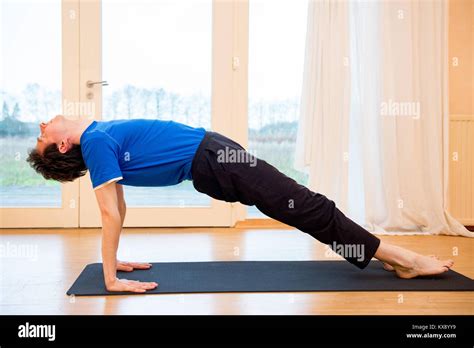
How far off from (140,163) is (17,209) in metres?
2.03

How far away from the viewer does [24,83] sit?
405 cm

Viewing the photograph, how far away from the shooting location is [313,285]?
97.3 inches

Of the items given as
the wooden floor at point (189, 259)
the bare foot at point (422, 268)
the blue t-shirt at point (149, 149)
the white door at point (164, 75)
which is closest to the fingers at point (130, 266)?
the wooden floor at point (189, 259)

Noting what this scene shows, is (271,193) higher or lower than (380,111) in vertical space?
lower

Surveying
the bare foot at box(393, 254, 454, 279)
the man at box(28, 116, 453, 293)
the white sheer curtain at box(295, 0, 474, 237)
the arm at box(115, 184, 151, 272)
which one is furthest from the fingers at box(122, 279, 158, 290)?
the white sheer curtain at box(295, 0, 474, 237)

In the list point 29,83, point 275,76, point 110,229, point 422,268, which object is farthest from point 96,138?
point 275,76

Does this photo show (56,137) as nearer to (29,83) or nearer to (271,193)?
(271,193)

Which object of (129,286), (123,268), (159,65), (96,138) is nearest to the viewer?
(96,138)

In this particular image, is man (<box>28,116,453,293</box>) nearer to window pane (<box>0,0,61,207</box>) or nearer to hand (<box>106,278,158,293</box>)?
hand (<box>106,278,158,293</box>)

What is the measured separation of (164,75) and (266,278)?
2.03m

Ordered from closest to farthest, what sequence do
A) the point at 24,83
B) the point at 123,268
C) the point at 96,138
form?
1. the point at 96,138
2. the point at 123,268
3. the point at 24,83

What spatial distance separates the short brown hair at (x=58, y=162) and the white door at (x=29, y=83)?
1751 millimetres

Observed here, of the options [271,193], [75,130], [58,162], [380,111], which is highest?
[380,111]

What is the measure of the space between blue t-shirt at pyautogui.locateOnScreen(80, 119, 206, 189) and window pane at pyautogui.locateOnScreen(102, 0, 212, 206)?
1747 millimetres
